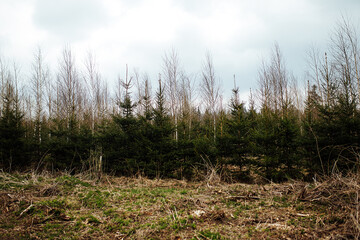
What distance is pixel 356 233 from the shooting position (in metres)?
2.42

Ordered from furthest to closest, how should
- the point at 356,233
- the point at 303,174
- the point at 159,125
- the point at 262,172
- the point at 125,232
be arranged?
the point at 159,125
the point at 262,172
the point at 303,174
the point at 125,232
the point at 356,233

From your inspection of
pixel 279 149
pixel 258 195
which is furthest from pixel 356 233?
pixel 279 149

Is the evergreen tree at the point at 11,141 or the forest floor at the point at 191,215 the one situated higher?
the evergreen tree at the point at 11,141

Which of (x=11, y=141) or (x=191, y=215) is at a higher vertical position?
(x=11, y=141)

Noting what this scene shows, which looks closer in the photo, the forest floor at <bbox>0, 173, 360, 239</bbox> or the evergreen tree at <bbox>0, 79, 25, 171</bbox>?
the forest floor at <bbox>0, 173, 360, 239</bbox>

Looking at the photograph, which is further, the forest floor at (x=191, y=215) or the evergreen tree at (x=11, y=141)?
the evergreen tree at (x=11, y=141)

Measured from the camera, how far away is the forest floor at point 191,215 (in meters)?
2.92

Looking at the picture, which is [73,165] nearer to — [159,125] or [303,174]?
[159,125]

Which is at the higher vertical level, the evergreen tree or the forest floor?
the evergreen tree

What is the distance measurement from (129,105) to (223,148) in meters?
5.62

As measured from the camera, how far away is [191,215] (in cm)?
360

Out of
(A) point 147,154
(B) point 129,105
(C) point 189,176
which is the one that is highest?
(B) point 129,105

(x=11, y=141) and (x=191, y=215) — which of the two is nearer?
(x=191, y=215)

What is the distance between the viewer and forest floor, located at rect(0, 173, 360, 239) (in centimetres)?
292
